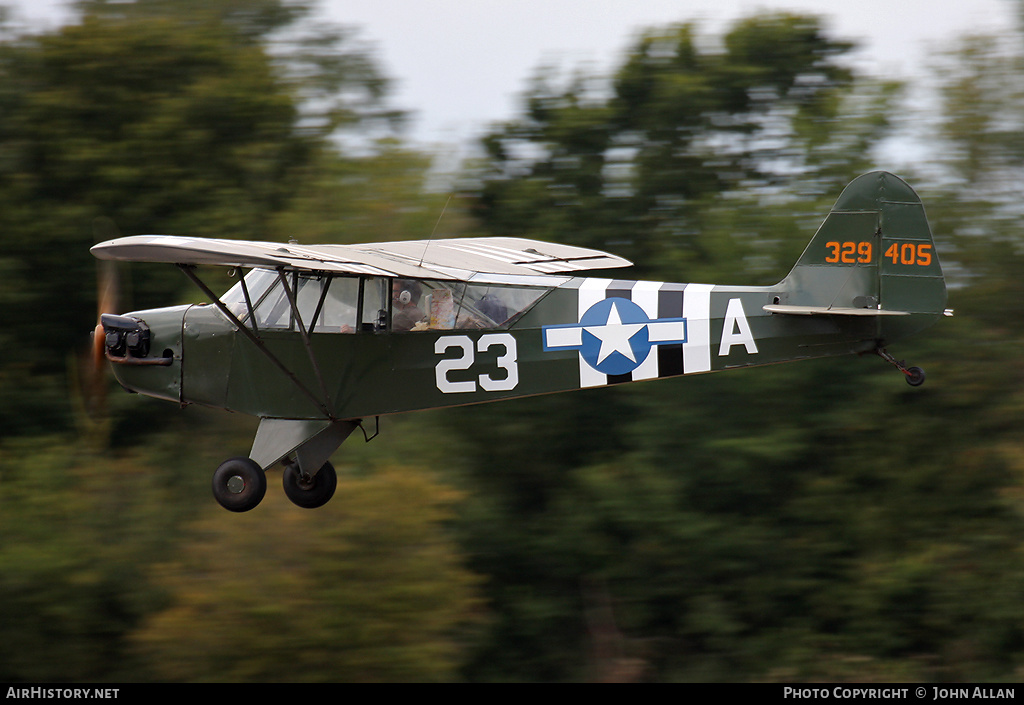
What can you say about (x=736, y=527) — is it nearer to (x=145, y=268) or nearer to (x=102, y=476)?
(x=102, y=476)

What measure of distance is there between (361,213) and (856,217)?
11.9 meters

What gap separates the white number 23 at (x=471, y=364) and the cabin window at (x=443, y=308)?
0.11m

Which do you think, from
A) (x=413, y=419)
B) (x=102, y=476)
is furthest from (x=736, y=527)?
(x=102, y=476)

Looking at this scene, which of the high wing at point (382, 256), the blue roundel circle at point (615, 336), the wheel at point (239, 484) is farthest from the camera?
the wheel at point (239, 484)

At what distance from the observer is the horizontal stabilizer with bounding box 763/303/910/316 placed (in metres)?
8.73

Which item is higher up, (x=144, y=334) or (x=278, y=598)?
(x=144, y=334)

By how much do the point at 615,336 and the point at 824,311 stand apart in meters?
1.74

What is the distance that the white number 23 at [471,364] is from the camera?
9.26 meters

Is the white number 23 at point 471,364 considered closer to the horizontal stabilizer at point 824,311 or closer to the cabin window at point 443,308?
the cabin window at point 443,308

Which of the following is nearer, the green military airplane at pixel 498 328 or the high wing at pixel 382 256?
the high wing at pixel 382 256

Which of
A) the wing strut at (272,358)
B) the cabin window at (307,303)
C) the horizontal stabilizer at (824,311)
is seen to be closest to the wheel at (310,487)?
the wing strut at (272,358)

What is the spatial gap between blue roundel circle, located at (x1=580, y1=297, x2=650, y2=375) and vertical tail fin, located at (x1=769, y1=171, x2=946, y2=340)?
46.0 inches

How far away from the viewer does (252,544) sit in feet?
52.7

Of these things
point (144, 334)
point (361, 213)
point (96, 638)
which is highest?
point (144, 334)
